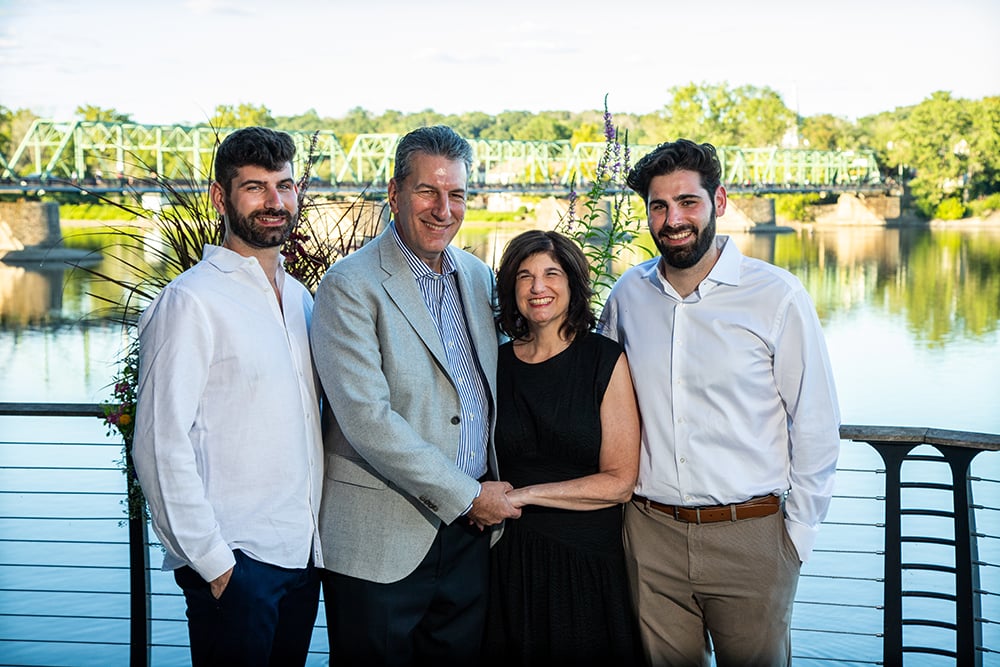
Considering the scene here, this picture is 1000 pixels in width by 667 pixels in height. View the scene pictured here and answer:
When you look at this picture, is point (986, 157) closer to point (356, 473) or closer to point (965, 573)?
point (965, 573)

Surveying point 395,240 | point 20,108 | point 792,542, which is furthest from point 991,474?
point 20,108

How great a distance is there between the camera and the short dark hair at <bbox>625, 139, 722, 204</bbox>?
248cm

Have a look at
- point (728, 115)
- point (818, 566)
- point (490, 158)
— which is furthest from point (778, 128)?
point (818, 566)

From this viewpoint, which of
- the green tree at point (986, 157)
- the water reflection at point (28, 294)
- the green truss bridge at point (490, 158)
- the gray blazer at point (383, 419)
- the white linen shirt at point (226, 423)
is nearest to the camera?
the white linen shirt at point (226, 423)

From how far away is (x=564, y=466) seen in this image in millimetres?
2496

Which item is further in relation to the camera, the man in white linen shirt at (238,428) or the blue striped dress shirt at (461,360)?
the blue striped dress shirt at (461,360)

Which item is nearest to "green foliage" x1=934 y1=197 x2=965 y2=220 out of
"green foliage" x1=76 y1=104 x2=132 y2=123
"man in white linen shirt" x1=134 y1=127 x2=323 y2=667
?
"green foliage" x1=76 y1=104 x2=132 y2=123

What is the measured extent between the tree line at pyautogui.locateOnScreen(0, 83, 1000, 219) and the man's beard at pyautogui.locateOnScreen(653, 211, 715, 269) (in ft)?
104

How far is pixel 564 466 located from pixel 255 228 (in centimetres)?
91

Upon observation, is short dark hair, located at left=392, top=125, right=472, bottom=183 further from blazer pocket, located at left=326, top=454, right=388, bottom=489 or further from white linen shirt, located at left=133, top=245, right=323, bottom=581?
blazer pocket, located at left=326, top=454, right=388, bottom=489

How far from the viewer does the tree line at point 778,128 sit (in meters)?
56.8

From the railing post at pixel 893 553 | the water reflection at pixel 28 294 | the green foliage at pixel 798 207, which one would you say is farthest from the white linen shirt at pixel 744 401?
the green foliage at pixel 798 207

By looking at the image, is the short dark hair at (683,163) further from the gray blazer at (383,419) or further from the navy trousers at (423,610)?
the navy trousers at (423,610)

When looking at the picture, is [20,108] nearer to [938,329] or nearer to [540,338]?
[938,329]
